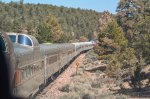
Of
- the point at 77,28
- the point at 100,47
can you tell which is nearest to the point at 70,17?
the point at 77,28

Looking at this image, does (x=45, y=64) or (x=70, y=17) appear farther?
(x=70, y=17)

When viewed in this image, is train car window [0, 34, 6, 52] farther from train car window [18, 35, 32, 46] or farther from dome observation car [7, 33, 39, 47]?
train car window [18, 35, 32, 46]

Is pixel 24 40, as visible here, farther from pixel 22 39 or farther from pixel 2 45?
pixel 2 45

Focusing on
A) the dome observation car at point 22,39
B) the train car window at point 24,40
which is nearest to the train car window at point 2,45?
the dome observation car at point 22,39

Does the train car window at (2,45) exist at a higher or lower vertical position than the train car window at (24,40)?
higher

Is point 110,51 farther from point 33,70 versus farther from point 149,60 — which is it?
point 33,70

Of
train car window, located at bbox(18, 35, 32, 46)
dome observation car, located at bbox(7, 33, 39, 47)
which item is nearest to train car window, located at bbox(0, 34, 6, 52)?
dome observation car, located at bbox(7, 33, 39, 47)

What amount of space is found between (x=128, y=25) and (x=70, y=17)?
128 meters

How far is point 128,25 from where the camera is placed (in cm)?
7044

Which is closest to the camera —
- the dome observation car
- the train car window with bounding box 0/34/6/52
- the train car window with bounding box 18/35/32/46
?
the train car window with bounding box 0/34/6/52

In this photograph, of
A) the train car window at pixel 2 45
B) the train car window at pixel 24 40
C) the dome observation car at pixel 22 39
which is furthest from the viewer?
the train car window at pixel 24 40

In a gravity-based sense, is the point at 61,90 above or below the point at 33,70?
below

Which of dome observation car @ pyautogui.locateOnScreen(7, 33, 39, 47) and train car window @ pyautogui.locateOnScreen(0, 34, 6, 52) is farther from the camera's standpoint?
dome observation car @ pyautogui.locateOnScreen(7, 33, 39, 47)

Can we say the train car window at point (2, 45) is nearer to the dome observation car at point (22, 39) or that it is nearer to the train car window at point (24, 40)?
the dome observation car at point (22, 39)
